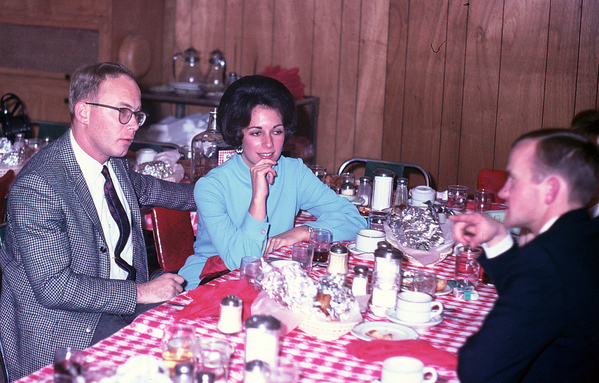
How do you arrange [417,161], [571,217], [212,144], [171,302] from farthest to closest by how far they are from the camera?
[417,161]
[212,144]
[171,302]
[571,217]

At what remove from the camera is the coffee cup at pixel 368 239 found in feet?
7.93

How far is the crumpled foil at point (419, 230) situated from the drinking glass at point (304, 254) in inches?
16.7

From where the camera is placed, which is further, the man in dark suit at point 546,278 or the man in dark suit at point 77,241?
the man in dark suit at point 77,241

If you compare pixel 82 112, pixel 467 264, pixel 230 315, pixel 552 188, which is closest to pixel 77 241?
pixel 82 112

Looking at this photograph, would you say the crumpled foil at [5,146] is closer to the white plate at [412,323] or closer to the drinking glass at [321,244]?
the drinking glass at [321,244]

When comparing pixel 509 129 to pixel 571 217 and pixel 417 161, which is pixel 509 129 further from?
pixel 571 217

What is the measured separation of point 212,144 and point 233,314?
93.1 inches

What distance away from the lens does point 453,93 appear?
528cm

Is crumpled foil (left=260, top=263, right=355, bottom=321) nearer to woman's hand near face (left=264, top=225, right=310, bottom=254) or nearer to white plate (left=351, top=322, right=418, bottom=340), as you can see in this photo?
white plate (left=351, top=322, right=418, bottom=340)

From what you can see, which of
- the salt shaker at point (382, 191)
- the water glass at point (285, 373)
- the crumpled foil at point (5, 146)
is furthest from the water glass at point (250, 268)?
the crumpled foil at point (5, 146)

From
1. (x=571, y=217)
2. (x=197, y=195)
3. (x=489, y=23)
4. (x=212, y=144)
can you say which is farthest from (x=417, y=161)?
(x=571, y=217)

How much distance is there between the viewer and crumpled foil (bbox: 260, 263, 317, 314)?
1633 millimetres

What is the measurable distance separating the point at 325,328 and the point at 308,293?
0.10 m

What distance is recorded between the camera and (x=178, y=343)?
1.38m
